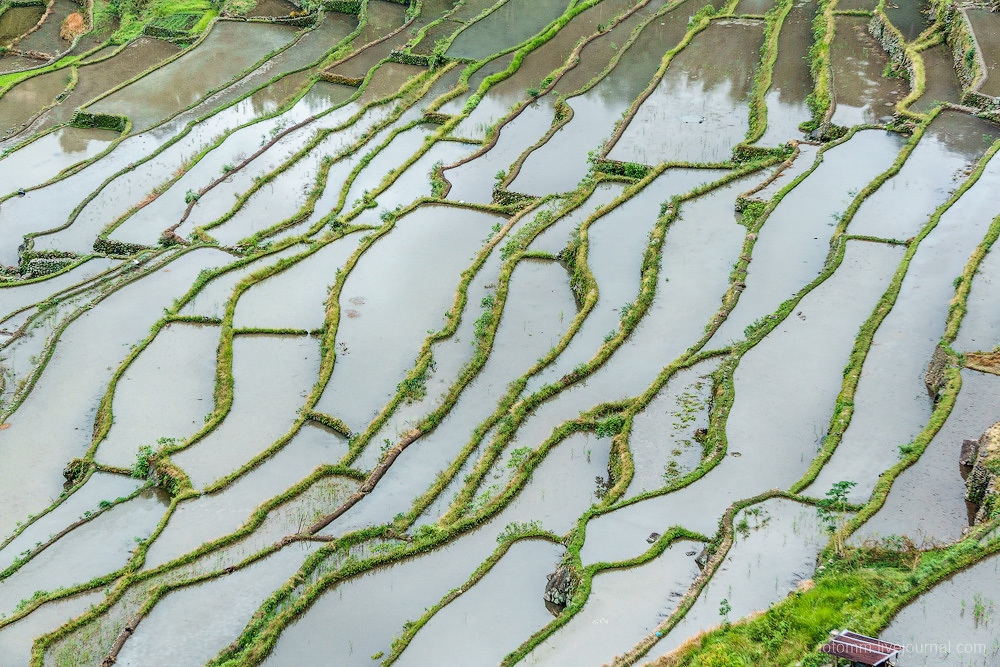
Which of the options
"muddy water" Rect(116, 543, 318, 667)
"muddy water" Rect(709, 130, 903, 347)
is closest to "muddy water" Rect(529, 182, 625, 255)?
"muddy water" Rect(709, 130, 903, 347)

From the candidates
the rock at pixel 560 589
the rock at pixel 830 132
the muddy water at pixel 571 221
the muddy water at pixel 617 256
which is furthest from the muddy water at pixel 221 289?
the rock at pixel 830 132

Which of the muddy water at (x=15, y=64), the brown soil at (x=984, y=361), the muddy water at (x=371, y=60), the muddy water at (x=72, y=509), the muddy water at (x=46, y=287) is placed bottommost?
the brown soil at (x=984, y=361)

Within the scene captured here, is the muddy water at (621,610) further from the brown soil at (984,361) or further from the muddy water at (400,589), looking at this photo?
the brown soil at (984,361)

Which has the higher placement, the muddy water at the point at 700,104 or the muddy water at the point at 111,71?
the muddy water at the point at 111,71

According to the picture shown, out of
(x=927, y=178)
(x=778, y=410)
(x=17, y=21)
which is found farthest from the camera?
(x=17, y=21)

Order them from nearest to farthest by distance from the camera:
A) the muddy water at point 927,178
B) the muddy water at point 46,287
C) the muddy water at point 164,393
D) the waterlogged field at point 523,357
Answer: the waterlogged field at point 523,357, the muddy water at point 164,393, the muddy water at point 927,178, the muddy water at point 46,287

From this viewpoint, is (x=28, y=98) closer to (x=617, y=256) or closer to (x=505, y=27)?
(x=505, y=27)

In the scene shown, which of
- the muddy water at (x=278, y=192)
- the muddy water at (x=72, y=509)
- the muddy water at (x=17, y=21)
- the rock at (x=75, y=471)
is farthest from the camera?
the muddy water at (x=17, y=21)

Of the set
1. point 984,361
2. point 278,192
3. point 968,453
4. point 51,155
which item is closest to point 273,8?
point 51,155
